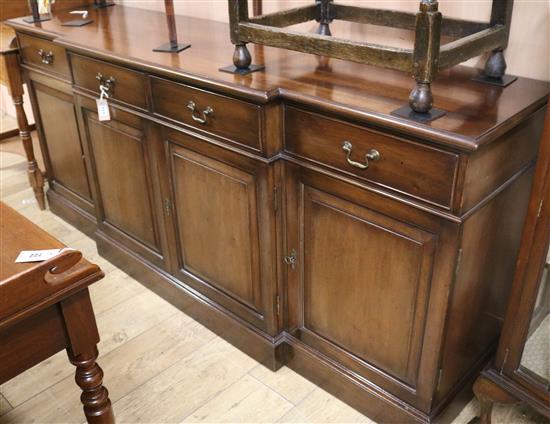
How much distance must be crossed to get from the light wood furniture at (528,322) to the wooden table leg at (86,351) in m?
0.93

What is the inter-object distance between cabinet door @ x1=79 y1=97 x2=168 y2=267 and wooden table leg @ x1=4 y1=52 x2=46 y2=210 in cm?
57

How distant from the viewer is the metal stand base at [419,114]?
3.86ft

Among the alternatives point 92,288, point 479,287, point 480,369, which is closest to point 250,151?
point 479,287

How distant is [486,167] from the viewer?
121 cm

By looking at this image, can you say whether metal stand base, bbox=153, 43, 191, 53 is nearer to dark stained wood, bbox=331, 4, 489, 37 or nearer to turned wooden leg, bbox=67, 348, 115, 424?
dark stained wood, bbox=331, 4, 489, 37

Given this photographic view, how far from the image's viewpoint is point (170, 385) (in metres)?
1.78

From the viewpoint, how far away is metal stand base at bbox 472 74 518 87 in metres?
1.39

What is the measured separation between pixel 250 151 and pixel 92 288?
3.60 ft

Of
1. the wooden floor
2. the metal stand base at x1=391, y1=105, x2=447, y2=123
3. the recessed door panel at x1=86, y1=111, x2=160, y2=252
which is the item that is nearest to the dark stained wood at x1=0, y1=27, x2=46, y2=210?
the recessed door panel at x1=86, y1=111, x2=160, y2=252

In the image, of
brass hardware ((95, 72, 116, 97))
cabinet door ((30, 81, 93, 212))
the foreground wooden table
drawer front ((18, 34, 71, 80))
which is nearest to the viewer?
the foreground wooden table

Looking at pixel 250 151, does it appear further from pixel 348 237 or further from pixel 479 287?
pixel 479 287

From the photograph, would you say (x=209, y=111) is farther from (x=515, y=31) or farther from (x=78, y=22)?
(x=78, y=22)

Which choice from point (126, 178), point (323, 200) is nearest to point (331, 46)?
point (323, 200)

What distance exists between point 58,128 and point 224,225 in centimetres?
107
